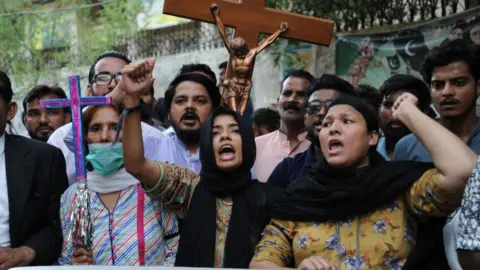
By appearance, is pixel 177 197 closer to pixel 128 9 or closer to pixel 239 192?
pixel 239 192

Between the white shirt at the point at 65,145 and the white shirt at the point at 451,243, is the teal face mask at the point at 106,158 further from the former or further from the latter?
the white shirt at the point at 451,243

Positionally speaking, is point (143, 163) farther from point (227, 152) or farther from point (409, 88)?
point (409, 88)

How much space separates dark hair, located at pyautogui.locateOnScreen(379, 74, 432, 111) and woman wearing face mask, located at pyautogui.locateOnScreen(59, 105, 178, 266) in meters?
2.20

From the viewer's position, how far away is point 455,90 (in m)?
4.95

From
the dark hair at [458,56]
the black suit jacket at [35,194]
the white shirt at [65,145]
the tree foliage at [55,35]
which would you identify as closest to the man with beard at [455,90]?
the dark hair at [458,56]

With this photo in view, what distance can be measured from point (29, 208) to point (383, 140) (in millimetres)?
2640

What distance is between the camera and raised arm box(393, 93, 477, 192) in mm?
3768

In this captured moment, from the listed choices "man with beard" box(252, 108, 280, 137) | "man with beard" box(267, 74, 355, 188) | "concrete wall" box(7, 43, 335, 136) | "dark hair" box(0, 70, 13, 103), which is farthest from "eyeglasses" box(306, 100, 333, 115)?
"concrete wall" box(7, 43, 335, 136)

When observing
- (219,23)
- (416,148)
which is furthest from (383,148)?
(219,23)

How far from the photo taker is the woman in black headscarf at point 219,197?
175 inches

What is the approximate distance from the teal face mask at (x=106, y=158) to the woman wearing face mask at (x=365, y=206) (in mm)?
1109

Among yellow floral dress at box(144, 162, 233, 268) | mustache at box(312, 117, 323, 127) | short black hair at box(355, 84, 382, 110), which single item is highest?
short black hair at box(355, 84, 382, 110)

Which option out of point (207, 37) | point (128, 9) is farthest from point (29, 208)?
point (128, 9)

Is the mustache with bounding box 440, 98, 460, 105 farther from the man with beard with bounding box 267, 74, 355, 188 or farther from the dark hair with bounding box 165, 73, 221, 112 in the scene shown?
the dark hair with bounding box 165, 73, 221, 112
